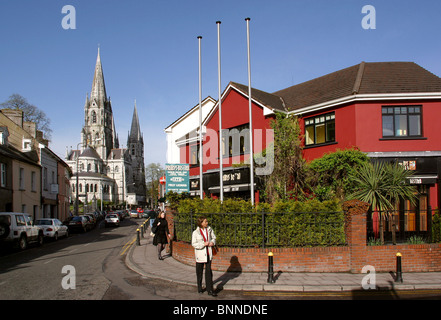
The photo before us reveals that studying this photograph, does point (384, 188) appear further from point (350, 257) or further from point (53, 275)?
point (53, 275)

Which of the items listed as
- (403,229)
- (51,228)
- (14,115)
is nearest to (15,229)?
(51,228)

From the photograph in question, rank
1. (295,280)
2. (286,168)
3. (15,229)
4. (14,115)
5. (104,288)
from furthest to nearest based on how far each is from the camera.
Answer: (14,115)
(15,229)
(286,168)
(295,280)
(104,288)

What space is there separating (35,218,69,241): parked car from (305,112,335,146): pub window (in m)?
17.2

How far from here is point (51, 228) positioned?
2419cm

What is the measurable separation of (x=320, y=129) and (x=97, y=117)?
12784 cm

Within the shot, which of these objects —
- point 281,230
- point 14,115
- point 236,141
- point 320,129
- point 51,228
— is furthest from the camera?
point 14,115

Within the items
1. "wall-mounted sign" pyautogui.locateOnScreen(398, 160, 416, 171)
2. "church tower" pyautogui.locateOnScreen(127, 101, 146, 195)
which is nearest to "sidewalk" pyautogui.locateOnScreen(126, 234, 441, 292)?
"wall-mounted sign" pyautogui.locateOnScreen(398, 160, 416, 171)

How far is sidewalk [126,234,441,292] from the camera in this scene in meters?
9.18

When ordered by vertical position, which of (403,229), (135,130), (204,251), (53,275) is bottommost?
(53,275)

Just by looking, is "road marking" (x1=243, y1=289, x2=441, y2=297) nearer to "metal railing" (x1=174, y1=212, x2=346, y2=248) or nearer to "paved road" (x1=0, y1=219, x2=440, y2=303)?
"paved road" (x1=0, y1=219, x2=440, y2=303)

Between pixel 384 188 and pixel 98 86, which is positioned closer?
pixel 384 188

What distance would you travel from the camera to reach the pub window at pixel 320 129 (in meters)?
18.5

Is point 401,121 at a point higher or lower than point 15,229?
higher

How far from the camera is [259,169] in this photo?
18.9 metres
